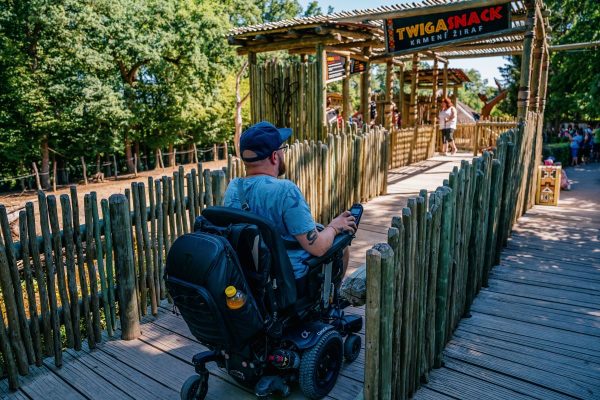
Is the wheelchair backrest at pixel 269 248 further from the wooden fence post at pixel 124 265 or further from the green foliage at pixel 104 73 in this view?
the green foliage at pixel 104 73

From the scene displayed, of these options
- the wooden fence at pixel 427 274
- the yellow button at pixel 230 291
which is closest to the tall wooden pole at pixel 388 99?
the wooden fence at pixel 427 274

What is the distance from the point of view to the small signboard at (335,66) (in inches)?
416

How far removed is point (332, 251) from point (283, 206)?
44 centimetres

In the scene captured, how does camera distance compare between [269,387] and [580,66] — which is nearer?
[269,387]

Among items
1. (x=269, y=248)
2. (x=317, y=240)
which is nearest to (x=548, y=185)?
(x=317, y=240)

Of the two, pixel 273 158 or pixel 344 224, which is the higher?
pixel 273 158

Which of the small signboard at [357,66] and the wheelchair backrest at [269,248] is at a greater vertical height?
the small signboard at [357,66]

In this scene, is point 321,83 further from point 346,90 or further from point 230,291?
point 230,291

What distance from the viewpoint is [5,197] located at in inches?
1008

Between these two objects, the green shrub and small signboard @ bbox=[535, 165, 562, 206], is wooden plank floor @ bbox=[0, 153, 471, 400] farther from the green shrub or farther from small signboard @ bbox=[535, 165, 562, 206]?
the green shrub

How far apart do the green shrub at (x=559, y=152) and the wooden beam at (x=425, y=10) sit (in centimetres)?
1448

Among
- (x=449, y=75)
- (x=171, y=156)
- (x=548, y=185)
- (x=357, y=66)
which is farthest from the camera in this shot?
(x=171, y=156)

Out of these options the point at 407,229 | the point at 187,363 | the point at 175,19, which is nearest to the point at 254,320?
the point at 407,229

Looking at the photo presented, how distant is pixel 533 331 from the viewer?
12.6ft
